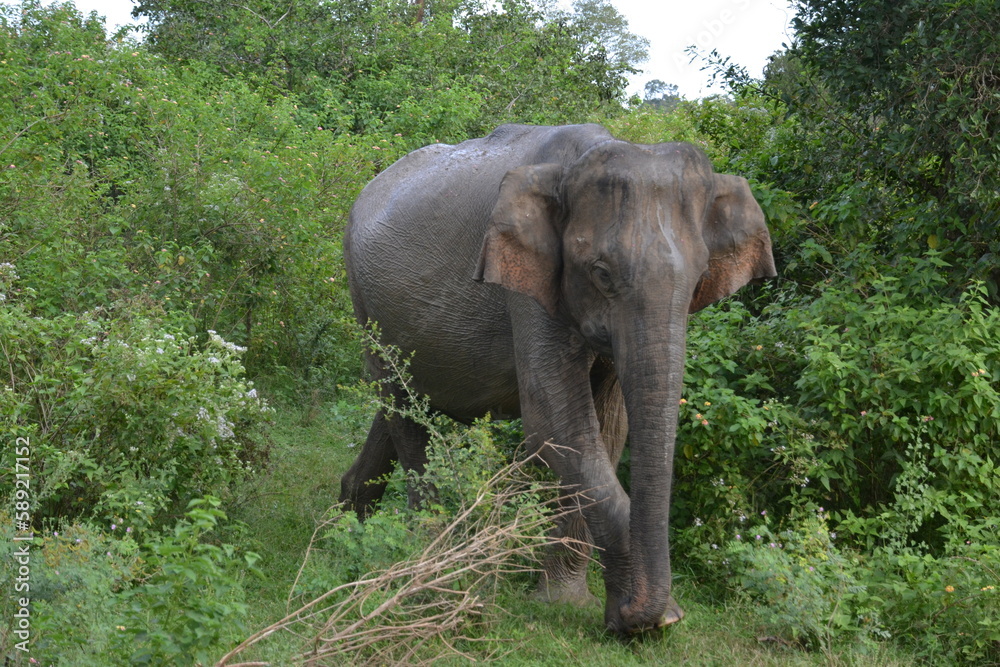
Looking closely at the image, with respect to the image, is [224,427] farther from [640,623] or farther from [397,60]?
[397,60]

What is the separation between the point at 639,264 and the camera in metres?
5.02

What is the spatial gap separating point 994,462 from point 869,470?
662 mm

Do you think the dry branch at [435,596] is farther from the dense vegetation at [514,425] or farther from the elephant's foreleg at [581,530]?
the elephant's foreleg at [581,530]

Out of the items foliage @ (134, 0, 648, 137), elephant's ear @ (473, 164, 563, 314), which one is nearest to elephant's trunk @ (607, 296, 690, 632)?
elephant's ear @ (473, 164, 563, 314)

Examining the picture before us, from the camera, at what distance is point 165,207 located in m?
10.2

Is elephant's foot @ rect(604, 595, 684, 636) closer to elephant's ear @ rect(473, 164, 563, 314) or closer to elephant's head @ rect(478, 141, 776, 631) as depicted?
elephant's head @ rect(478, 141, 776, 631)

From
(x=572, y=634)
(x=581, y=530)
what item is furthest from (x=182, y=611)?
(x=581, y=530)

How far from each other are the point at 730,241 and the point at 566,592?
2032 millimetres

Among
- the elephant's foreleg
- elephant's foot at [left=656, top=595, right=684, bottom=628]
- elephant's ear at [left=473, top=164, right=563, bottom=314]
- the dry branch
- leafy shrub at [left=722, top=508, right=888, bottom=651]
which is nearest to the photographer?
the dry branch

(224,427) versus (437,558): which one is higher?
(224,427)

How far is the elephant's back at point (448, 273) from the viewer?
21.1 ft

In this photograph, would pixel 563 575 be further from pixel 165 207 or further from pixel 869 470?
pixel 165 207

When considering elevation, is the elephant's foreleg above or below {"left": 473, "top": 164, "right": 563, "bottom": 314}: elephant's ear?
below

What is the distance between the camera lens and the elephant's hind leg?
800 cm
